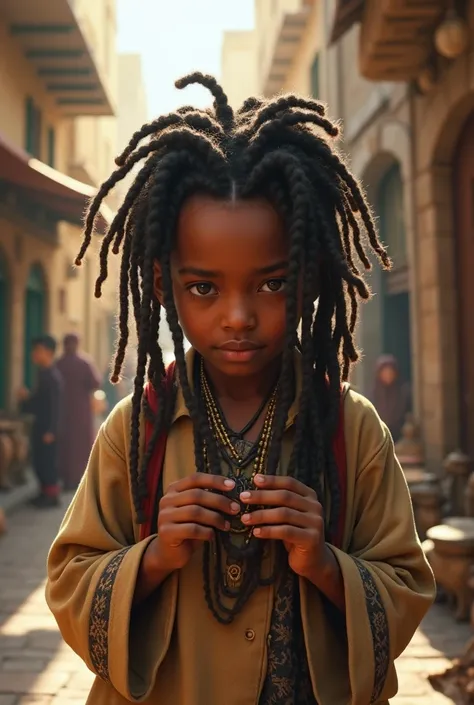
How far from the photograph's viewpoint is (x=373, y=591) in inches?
57.6


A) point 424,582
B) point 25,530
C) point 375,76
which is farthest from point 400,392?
point 424,582

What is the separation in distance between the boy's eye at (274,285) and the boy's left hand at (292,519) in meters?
0.36

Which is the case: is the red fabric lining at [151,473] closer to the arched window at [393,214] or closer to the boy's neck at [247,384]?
the boy's neck at [247,384]

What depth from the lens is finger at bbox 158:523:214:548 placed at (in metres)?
1.38

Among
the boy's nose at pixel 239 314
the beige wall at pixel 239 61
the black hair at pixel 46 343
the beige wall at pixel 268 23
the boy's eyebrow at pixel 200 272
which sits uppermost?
the beige wall at pixel 239 61

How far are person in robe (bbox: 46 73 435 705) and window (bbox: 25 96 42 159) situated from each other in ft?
42.7

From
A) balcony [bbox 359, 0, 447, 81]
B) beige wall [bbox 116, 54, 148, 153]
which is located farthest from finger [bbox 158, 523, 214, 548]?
beige wall [bbox 116, 54, 148, 153]

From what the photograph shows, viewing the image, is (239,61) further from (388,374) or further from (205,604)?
(205,604)

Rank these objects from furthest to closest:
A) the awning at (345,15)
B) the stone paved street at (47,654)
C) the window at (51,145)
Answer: the window at (51,145) → the awning at (345,15) → the stone paved street at (47,654)

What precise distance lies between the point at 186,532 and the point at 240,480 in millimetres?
215

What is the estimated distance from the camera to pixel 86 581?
1507mm

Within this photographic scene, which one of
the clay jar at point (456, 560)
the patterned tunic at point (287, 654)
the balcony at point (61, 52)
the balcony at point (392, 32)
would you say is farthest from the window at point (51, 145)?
the patterned tunic at point (287, 654)

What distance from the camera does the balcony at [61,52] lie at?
11867 millimetres

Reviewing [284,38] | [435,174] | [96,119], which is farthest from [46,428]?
[96,119]
